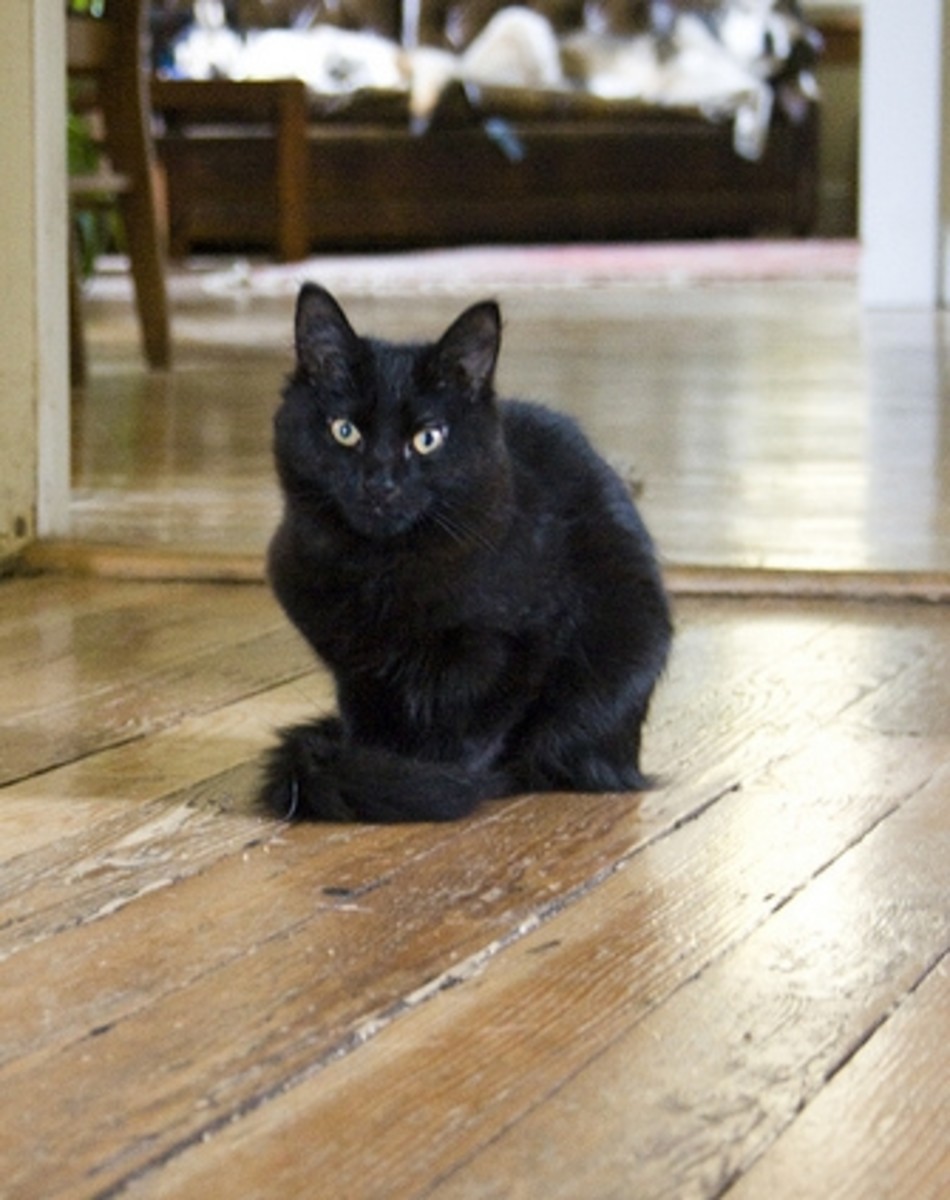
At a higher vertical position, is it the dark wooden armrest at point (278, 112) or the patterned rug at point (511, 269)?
the dark wooden armrest at point (278, 112)

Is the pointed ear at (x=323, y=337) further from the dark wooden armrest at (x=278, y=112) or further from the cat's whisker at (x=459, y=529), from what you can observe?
the dark wooden armrest at (x=278, y=112)

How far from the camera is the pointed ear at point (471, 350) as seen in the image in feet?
4.50

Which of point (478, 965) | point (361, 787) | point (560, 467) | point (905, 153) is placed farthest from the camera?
point (905, 153)

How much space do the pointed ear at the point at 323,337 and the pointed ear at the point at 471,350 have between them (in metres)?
0.06

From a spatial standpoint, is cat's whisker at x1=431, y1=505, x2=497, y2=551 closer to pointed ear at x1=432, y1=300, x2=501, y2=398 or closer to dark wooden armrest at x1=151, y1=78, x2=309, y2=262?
pointed ear at x1=432, y1=300, x2=501, y2=398

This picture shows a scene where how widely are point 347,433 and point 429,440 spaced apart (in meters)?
0.05

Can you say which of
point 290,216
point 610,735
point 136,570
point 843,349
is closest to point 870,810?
point 610,735

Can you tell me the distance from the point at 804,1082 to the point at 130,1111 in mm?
295

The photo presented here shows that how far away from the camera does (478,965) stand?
108 cm

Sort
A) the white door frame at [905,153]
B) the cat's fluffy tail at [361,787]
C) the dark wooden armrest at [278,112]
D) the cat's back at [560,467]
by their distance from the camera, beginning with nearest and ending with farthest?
the cat's fluffy tail at [361,787], the cat's back at [560,467], the white door frame at [905,153], the dark wooden armrest at [278,112]

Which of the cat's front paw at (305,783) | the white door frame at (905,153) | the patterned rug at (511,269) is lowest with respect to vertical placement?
the cat's front paw at (305,783)

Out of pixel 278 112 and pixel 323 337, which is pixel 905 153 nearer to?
pixel 278 112

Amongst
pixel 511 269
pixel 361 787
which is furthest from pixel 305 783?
pixel 511 269

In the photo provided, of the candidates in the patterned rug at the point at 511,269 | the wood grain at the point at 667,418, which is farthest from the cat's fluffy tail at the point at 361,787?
the patterned rug at the point at 511,269
